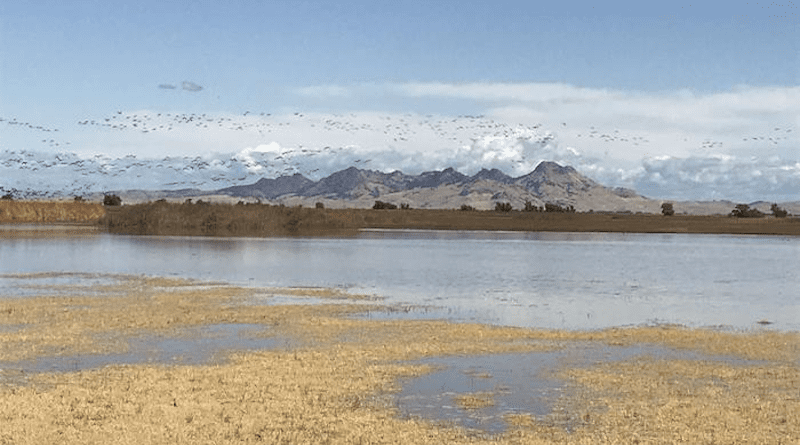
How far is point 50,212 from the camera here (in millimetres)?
139375

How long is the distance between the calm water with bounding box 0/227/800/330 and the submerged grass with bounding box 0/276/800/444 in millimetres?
5146

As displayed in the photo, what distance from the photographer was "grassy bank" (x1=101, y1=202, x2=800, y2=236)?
10975 cm

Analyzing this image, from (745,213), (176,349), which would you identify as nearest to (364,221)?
(745,213)

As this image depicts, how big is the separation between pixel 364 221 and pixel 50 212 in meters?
49.5

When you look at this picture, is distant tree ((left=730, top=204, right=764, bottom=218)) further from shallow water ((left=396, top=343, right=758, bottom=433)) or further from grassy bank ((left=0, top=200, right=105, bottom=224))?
shallow water ((left=396, top=343, right=758, bottom=433))

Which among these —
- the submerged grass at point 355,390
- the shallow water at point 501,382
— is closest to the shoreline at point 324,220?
the submerged grass at point 355,390

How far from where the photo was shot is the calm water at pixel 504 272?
108 ft

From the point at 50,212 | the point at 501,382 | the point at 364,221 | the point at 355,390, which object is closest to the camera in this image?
the point at 355,390

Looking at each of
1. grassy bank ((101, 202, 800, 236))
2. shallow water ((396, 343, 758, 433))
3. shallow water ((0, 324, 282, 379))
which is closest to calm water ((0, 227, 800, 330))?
shallow water ((396, 343, 758, 433))

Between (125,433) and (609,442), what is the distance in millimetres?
7689

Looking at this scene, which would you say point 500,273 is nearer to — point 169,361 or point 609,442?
point 169,361

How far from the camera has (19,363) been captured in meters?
20.2

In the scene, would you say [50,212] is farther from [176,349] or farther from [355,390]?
[355,390]

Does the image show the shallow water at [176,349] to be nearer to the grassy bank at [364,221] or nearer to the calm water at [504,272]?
the calm water at [504,272]
